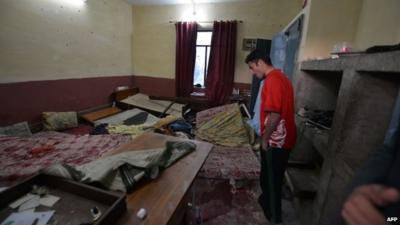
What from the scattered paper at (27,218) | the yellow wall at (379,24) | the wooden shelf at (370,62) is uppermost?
the yellow wall at (379,24)

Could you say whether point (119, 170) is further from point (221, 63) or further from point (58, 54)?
point (221, 63)

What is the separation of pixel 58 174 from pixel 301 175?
2185 mm

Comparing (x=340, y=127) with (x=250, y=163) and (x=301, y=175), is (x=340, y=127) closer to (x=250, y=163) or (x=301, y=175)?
(x=301, y=175)

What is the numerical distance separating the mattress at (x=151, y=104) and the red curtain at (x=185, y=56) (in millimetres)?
441

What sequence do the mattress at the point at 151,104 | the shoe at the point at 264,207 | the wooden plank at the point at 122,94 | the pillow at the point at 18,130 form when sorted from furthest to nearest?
the wooden plank at the point at 122,94 < the mattress at the point at 151,104 < the pillow at the point at 18,130 < the shoe at the point at 264,207

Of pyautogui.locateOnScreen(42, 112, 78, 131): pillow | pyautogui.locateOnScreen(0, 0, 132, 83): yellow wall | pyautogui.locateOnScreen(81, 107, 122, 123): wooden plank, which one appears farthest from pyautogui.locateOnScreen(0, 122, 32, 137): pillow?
pyautogui.locateOnScreen(81, 107, 122, 123): wooden plank

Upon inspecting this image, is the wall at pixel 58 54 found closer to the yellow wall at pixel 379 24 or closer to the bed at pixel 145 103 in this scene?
the bed at pixel 145 103

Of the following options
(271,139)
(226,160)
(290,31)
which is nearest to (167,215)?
(271,139)

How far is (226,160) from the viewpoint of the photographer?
95.3 inches

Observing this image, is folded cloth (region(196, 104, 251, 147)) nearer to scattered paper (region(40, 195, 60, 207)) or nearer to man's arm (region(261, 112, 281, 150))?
man's arm (region(261, 112, 281, 150))

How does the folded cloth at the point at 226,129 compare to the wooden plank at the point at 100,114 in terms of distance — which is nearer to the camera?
the folded cloth at the point at 226,129

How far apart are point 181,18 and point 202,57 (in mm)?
1022

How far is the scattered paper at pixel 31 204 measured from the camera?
72 cm

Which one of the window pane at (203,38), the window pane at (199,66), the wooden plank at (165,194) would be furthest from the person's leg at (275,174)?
the window pane at (203,38)
